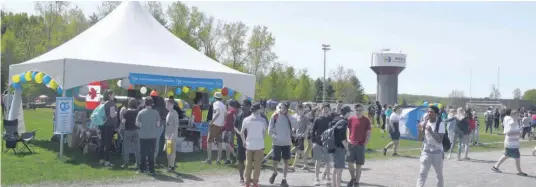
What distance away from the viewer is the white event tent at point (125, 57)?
13.0m

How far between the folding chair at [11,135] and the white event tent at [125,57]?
62.5 inches

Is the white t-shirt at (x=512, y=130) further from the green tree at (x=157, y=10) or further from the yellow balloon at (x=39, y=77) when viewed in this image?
the green tree at (x=157, y=10)

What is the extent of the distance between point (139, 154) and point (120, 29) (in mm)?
5862

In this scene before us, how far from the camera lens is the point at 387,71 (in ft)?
228

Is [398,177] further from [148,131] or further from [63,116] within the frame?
[63,116]

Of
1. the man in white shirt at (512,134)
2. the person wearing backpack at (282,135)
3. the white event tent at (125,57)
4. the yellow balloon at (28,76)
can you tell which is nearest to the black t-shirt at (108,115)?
the white event tent at (125,57)

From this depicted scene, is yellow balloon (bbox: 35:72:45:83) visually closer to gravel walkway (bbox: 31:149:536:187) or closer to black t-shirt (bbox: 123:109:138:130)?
black t-shirt (bbox: 123:109:138:130)

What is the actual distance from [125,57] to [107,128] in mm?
3116

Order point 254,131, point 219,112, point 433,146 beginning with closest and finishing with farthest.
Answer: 1. point 433,146
2. point 254,131
3. point 219,112

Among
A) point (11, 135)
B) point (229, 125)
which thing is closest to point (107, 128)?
point (229, 125)

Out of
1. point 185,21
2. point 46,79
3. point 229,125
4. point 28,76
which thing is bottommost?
point 229,125

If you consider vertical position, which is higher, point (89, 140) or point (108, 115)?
point (108, 115)

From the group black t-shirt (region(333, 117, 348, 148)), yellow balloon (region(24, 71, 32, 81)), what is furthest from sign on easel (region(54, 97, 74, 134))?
black t-shirt (region(333, 117, 348, 148))

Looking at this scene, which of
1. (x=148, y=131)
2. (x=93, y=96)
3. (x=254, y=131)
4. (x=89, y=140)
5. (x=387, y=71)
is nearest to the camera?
(x=254, y=131)
